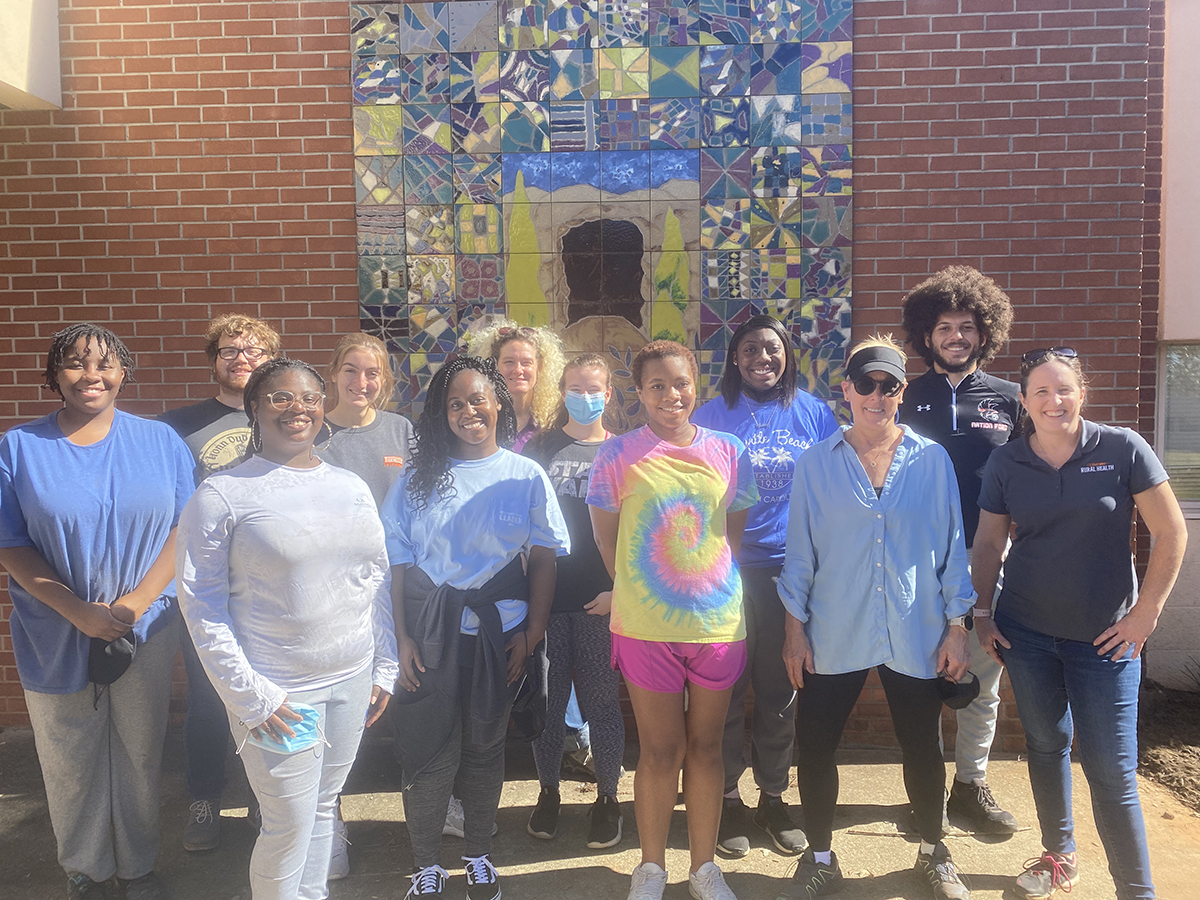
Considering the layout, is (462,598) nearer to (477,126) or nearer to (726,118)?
(477,126)

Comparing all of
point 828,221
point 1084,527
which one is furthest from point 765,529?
point 828,221

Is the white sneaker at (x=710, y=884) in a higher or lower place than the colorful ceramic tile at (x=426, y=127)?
lower

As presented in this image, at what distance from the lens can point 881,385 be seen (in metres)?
2.87

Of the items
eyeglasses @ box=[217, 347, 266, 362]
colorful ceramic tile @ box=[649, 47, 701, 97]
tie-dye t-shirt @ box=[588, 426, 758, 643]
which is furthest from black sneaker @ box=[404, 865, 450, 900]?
colorful ceramic tile @ box=[649, 47, 701, 97]

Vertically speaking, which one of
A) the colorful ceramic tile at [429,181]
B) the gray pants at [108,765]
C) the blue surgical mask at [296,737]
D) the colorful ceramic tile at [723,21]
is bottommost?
the gray pants at [108,765]

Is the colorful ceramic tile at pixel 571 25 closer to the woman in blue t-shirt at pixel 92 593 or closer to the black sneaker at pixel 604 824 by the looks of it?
the woman in blue t-shirt at pixel 92 593

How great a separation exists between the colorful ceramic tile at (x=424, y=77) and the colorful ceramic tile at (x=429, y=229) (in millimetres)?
599

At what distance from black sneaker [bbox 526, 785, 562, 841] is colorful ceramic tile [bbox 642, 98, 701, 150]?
3.37 meters

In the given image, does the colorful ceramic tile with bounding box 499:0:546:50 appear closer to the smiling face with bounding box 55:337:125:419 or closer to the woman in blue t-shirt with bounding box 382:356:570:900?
the woman in blue t-shirt with bounding box 382:356:570:900

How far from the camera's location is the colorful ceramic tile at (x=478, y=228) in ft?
14.7

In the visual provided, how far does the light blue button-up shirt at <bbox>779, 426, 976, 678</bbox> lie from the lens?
9.23 ft

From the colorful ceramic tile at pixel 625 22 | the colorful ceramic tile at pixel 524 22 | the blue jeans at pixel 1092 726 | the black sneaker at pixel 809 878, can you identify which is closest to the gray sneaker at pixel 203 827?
the black sneaker at pixel 809 878

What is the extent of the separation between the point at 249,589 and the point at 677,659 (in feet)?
4.71

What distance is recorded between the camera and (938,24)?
4297 millimetres
